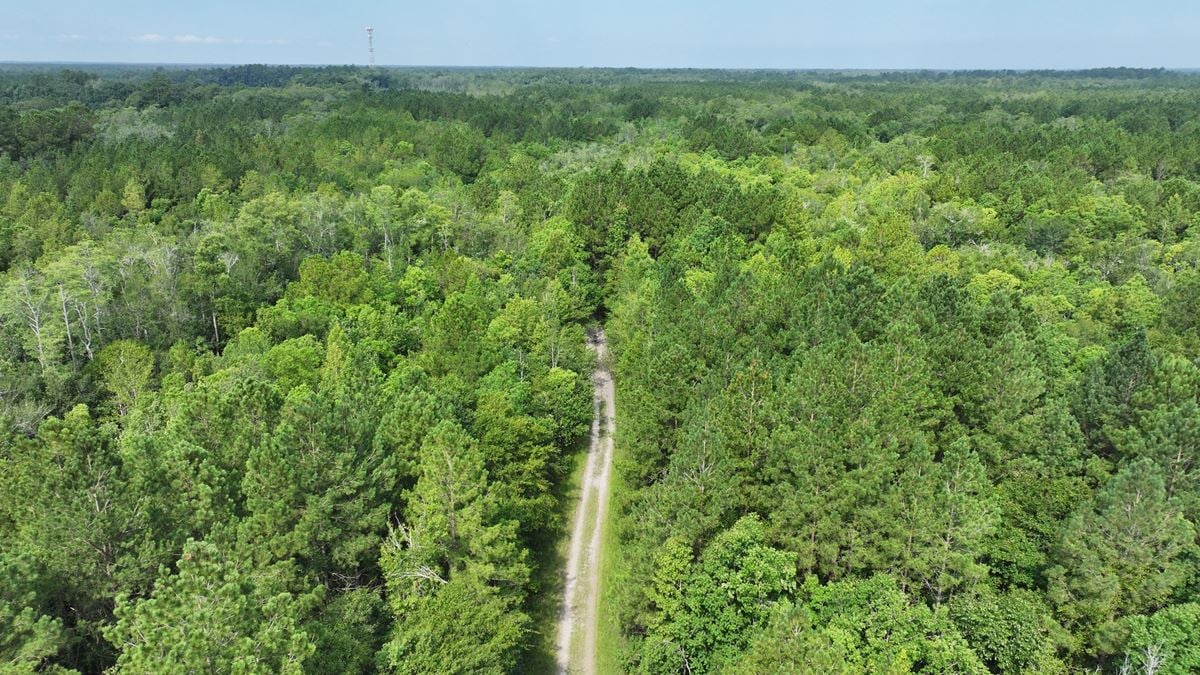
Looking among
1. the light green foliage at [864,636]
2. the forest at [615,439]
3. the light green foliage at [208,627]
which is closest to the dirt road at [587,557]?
the forest at [615,439]

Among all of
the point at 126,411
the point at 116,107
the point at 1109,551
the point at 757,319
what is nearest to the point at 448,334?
the point at 757,319

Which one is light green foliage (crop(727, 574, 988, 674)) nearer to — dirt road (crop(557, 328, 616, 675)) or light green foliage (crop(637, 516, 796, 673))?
light green foliage (crop(637, 516, 796, 673))

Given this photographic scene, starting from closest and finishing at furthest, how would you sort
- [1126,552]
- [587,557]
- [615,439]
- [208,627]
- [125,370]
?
[208,627], [1126,552], [587,557], [615,439], [125,370]

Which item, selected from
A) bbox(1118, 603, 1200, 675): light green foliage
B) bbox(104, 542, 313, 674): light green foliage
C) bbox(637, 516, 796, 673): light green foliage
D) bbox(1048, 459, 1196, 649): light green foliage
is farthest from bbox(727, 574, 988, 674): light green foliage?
bbox(104, 542, 313, 674): light green foliage

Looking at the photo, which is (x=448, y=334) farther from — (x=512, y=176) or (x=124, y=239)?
(x=512, y=176)

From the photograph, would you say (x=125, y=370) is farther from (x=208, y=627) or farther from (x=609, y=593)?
(x=609, y=593)

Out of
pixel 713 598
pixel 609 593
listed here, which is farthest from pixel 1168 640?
pixel 609 593
